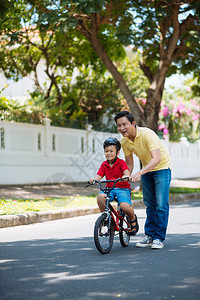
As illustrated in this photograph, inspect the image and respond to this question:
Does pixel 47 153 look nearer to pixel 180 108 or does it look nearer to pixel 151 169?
pixel 151 169

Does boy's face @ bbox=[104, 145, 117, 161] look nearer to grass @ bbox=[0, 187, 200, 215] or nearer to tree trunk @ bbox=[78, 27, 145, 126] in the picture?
grass @ bbox=[0, 187, 200, 215]

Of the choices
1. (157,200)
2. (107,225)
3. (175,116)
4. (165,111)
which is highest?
(165,111)

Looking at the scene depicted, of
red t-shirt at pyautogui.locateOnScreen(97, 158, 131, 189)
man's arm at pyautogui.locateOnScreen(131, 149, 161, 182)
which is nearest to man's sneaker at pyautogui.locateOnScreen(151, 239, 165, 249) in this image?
red t-shirt at pyautogui.locateOnScreen(97, 158, 131, 189)

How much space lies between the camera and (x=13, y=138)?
51.7 feet

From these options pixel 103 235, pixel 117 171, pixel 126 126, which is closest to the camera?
pixel 103 235

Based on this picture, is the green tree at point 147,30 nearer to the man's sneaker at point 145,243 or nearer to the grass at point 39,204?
the grass at point 39,204

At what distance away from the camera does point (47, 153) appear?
1703 centimetres

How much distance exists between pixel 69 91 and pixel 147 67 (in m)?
8.85

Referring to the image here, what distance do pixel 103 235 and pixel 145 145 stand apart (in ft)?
4.18

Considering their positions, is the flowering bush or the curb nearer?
the curb

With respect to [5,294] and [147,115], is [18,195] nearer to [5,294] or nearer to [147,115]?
[147,115]

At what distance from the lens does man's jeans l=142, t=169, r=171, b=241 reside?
6.19 meters

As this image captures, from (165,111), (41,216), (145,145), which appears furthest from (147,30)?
(165,111)

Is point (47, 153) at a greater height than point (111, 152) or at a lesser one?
greater
